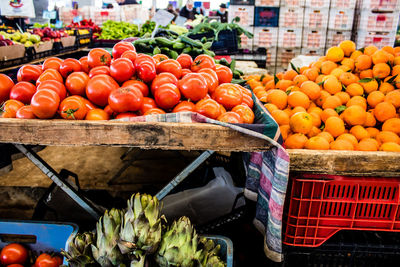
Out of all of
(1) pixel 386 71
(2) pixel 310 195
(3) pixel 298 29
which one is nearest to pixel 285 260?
(2) pixel 310 195

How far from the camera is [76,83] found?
1531 mm

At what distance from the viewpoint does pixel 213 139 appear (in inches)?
50.9

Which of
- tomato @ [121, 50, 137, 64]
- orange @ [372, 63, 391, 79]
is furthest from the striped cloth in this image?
orange @ [372, 63, 391, 79]

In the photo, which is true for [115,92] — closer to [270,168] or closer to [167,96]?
[167,96]

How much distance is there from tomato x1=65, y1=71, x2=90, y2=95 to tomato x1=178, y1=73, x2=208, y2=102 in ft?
1.69

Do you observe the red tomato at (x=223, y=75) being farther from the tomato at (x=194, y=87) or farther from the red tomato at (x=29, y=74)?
the red tomato at (x=29, y=74)

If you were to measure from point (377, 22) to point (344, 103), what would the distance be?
5.29 m

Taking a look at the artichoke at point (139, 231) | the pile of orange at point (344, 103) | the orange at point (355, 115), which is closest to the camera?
the artichoke at point (139, 231)

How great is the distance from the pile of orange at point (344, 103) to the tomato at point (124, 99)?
0.82 meters

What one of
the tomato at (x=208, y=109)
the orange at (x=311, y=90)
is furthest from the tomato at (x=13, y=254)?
the orange at (x=311, y=90)

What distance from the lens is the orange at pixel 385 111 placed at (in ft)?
5.62

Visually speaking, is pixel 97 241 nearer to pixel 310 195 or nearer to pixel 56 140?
pixel 56 140

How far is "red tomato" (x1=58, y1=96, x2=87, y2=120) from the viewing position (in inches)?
53.6

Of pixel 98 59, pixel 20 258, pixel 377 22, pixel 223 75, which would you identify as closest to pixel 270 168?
pixel 223 75
